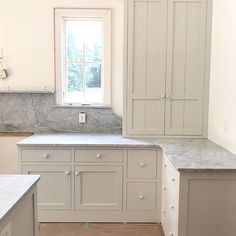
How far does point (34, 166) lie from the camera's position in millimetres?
3307

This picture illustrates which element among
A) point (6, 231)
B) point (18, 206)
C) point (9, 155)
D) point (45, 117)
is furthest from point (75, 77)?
point (6, 231)

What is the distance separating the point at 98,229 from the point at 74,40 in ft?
6.95

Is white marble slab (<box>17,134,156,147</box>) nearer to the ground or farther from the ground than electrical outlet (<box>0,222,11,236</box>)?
farther from the ground

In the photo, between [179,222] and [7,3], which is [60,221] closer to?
[179,222]

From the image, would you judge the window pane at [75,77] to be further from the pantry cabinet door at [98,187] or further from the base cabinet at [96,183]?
the pantry cabinet door at [98,187]

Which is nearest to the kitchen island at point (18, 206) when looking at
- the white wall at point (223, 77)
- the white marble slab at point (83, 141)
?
the white marble slab at point (83, 141)

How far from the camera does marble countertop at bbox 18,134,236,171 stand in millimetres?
2428

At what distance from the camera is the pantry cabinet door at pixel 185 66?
341 cm

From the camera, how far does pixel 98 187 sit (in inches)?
131

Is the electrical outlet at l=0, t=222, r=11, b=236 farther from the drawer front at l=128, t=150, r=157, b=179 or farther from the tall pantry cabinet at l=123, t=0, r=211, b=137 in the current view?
the tall pantry cabinet at l=123, t=0, r=211, b=137

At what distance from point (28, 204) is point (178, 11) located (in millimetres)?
2477

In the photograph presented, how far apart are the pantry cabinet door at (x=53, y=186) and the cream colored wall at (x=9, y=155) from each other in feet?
2.15

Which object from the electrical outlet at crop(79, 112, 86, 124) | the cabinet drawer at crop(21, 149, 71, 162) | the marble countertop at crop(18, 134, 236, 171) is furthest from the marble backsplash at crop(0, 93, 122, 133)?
the cabinet drawer at crop(21, 149, 71, 162)

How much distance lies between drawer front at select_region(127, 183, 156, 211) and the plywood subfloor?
182 mm
